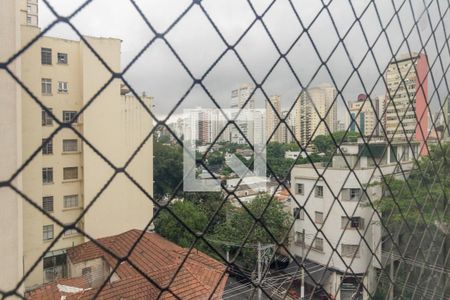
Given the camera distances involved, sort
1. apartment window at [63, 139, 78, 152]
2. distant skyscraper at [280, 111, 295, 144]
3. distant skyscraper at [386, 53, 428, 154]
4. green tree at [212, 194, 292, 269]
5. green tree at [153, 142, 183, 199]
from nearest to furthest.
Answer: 1. distant skyscraper at [280, 111, 295, 144]
2. distant skyscraper at [386, 53, 428, 154]
3. green tree at [153, 142, 183, 199]
4. apartment window at [63, 139, 78, 152]
5. green tree at [212, 194, 292, 269]

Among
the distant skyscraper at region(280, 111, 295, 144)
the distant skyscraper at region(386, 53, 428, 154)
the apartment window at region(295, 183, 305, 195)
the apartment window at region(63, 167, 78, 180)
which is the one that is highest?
the distant skyscraper at region(386, 53, 428, 154)

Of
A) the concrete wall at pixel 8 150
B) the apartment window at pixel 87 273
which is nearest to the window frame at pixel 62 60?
the apartment window at pixel 87 273

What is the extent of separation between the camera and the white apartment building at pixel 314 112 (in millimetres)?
621

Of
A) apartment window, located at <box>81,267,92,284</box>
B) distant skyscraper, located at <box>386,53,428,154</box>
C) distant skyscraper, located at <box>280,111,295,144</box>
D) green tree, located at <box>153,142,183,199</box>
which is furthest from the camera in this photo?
apartment window, located at <box>81,267,92,284</box>

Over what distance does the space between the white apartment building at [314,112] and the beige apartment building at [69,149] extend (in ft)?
1.01

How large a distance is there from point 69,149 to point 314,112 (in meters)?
0.91

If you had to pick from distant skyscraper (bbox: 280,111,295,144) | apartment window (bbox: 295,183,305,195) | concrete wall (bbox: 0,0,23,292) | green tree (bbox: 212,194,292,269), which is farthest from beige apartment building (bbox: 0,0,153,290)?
green tree (bbox: 212,194,292,269)

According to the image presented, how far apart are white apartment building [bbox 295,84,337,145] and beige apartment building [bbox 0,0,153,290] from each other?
1.01 ft

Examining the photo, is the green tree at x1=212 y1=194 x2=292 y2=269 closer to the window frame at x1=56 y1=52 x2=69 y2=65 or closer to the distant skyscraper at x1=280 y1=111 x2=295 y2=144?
the window frame at x1=56 y1=52 x2=69 y2=65

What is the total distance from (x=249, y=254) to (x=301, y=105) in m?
2.86

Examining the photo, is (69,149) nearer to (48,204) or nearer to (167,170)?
(48,204)

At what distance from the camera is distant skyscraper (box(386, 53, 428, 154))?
0.73 meters

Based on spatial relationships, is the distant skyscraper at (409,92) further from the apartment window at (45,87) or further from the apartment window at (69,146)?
the apartment window at (69,146)

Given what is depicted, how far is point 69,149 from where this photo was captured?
120 centimetres
